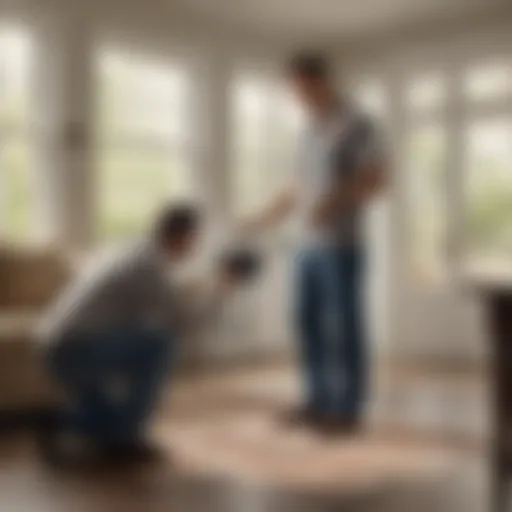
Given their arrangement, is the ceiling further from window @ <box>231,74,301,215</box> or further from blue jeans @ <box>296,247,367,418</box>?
blue jeans @ <box>296,247,367,418</box>

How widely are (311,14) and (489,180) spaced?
96 centimetres

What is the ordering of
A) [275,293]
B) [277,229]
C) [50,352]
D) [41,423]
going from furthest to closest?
[275,293], [277,229], [41,423], [50,352]

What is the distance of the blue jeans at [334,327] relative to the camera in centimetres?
211

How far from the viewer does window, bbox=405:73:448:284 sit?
3.00 metres

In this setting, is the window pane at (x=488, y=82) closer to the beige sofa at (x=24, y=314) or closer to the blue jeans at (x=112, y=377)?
the beige sofa at (x=24, y=314)

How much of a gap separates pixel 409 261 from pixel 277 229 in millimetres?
707

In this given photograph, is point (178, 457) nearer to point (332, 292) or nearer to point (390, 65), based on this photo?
point (332, 292)

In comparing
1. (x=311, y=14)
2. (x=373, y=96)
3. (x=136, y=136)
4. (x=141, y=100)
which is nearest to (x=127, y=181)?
(x=136, y=136)

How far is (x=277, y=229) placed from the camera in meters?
2.39

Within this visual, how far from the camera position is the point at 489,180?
117 inches

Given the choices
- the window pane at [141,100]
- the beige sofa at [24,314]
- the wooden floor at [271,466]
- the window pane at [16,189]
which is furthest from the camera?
the window pane at [141,100]

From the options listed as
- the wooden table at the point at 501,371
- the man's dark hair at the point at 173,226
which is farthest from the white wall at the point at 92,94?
the wooden table at the point at 501,371

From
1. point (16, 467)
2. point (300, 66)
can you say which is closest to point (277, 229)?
point (300, 66)

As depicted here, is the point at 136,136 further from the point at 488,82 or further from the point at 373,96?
the point at 488,82
